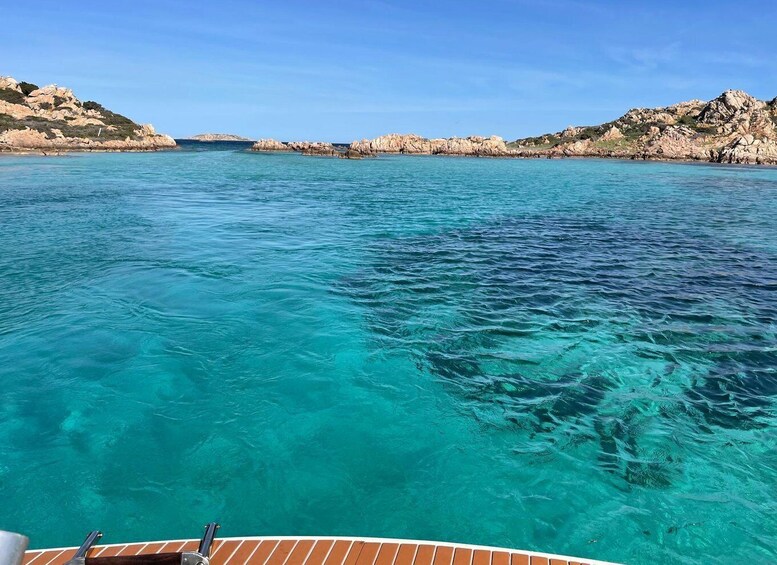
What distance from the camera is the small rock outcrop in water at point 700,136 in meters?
119

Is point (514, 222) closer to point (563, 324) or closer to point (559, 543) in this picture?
point (563, 324)

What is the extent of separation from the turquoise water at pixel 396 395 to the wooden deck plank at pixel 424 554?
167 cm

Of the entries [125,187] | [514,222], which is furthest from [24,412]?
[125,187]

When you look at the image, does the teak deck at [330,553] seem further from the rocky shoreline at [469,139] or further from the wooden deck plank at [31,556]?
the rocky shoreline at [469,139]

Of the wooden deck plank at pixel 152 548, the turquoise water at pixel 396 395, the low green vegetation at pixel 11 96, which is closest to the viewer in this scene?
the wooden deck plank at pixel 152 548

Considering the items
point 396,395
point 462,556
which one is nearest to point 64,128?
point 396,395

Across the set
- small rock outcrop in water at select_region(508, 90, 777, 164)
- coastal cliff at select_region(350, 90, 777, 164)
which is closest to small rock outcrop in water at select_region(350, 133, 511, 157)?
coastal cliff at select_region(350, 90, 777, 164)

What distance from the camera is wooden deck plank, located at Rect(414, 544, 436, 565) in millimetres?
5074

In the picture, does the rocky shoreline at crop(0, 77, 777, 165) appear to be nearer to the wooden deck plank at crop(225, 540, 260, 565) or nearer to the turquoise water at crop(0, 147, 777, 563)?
the turquoise water at crop(0, 147, 777, 563)

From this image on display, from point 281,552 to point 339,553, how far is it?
654mm

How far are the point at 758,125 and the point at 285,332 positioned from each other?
16987cm

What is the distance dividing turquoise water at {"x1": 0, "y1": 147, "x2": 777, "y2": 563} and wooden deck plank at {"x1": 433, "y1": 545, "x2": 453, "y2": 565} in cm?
168

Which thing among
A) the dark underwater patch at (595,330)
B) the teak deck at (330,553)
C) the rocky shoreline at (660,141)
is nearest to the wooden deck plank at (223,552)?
the teak deck at (330,553)

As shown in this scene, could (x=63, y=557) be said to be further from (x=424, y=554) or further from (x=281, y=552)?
(x=424, y=554)
